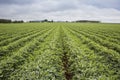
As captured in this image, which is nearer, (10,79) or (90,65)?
(10,79)

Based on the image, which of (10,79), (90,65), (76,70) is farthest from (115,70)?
(10,79)

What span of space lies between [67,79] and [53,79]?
1101 millimetres

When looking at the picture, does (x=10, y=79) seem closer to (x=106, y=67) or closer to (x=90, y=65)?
(x=90, y=65)

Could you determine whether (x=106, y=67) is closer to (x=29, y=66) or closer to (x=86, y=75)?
(x=86, y=75)

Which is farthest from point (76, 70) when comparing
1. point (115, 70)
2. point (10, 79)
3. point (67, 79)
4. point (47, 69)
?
point (10, 79)

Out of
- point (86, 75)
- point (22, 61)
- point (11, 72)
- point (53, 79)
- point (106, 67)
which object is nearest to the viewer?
point (53, 79)

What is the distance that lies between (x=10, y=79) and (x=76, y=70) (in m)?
3.60

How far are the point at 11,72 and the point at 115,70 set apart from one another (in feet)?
19.3

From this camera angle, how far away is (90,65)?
30.0 ft

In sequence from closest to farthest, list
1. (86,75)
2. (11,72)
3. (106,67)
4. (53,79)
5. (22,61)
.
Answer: (53,79) < (86,75) < (11,72) < (106,67) < (22,61)

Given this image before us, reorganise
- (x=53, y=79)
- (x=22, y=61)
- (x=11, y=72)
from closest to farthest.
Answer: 1. (x=53, y=79)
2. (x=11, y=72)
3. (x=22, y=61)

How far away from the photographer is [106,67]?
898 centimetres

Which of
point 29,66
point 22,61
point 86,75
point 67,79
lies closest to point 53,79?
point 67,79

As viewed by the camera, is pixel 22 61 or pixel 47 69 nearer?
pixel 47 69
